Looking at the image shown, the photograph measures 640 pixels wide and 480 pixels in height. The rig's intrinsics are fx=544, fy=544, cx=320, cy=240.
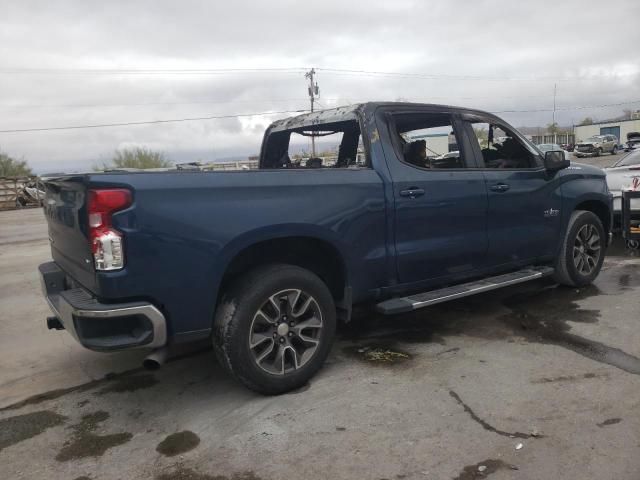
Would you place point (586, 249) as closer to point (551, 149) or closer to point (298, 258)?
point (551, 149)

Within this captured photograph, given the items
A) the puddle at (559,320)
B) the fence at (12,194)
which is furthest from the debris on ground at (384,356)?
the fence at (12,194)

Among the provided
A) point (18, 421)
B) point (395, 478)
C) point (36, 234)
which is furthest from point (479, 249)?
point (36, 234)

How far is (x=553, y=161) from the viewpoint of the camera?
509 cm

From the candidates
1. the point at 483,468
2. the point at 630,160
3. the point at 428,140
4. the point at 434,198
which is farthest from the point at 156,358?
the point at 630,160

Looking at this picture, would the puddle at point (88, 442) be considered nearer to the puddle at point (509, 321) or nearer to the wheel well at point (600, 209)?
the puddle at point (509, 321)

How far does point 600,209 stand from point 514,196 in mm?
1787

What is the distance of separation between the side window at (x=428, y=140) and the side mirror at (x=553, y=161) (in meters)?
0.99

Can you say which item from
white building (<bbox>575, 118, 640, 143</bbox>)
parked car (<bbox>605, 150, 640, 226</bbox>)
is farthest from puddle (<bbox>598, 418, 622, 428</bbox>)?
white building (<bbox>575, 118, 640, 143</bbox>)

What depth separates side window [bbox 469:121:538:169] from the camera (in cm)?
509

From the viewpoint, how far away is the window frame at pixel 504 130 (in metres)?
4.75

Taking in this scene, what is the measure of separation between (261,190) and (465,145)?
7.04ft

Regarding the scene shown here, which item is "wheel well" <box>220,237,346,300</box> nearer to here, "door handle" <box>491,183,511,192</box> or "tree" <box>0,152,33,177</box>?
"door handle" <box>491,183,511,192</box>

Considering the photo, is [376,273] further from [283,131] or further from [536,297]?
[536,297]

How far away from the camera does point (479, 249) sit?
459cm
